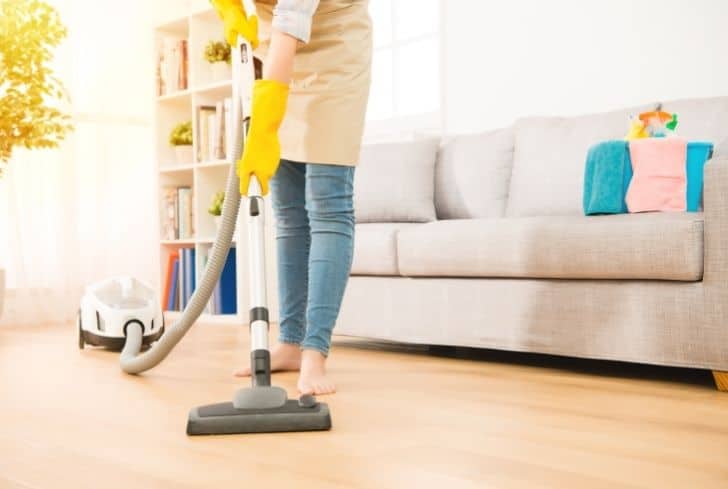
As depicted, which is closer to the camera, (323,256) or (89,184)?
(323,256)

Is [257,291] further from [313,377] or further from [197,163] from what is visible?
[197,163]

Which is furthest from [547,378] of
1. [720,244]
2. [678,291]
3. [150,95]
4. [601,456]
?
[150,95]

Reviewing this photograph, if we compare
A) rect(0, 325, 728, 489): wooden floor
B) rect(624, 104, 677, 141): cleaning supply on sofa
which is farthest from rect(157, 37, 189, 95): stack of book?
rect(624, 104, 677, 141): cleaning supply on sofa

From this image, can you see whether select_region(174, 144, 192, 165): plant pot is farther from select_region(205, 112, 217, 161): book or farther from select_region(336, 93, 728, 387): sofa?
select_region(336, 93, 728, 387): sofa

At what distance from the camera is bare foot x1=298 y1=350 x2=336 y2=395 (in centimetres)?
178

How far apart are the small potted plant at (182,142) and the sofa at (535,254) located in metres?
1.30

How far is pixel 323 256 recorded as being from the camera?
182 centimetres

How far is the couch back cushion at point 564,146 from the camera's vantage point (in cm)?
242

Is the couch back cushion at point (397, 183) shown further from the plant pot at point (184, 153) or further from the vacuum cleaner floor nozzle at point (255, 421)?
the vacuum cleaner floor nozzle at point (255, 421)

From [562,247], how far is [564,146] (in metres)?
0.71

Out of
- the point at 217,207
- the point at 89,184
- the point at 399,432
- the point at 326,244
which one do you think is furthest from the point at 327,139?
the point at 89,184

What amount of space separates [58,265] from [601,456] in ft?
11.2

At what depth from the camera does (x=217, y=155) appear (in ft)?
13.0

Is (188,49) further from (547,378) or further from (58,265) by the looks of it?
(547,378)
